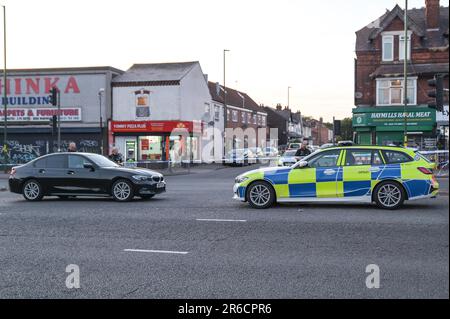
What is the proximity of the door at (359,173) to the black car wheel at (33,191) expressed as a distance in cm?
842

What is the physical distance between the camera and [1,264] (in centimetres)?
659

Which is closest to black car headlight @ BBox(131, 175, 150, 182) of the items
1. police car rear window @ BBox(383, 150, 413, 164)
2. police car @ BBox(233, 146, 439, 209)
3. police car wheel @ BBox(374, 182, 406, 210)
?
police car @ BBox(233, 146, 439, 209)

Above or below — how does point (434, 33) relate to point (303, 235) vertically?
above

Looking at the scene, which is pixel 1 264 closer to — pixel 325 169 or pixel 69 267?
pixel 69 267

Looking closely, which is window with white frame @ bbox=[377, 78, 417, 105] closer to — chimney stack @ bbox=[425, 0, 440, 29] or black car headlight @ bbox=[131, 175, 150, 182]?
chimney stack @ bbox=[425, 0, 440, 29]

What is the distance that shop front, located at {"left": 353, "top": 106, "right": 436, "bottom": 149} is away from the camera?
34.8 meters

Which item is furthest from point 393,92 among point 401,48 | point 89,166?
point 89,166

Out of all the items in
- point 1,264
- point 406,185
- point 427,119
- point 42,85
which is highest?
point 42,85

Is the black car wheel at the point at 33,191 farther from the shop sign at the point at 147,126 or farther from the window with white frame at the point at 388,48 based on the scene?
the window with white frame at the point at 388,48

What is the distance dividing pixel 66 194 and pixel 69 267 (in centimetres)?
827

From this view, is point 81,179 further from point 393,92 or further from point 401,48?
point 401,48

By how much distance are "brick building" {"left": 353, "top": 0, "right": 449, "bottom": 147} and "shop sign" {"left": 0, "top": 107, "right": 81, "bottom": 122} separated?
2110 cm

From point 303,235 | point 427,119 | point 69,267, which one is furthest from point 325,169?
point 427,119

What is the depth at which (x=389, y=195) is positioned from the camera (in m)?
11.2
